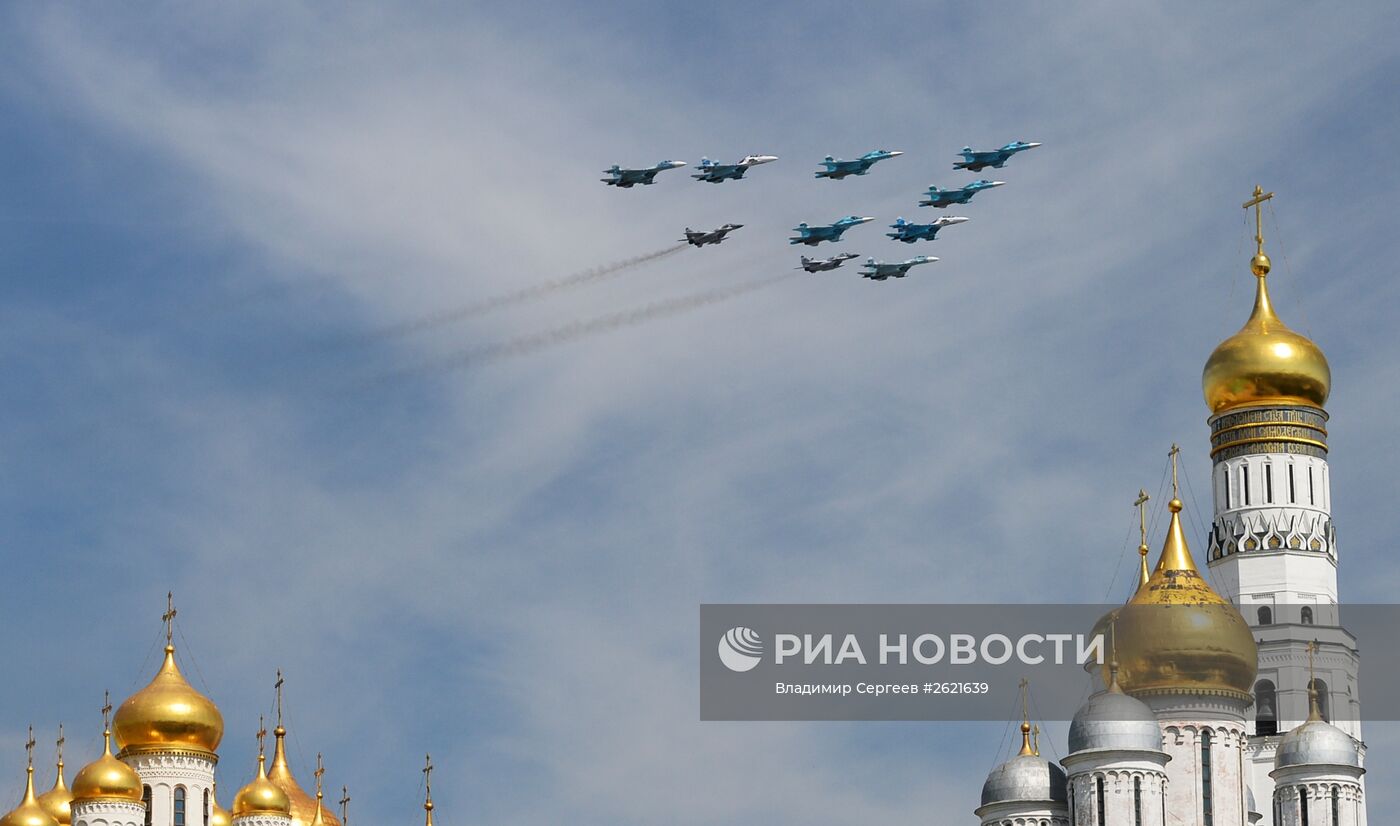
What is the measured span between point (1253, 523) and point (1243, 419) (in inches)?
104

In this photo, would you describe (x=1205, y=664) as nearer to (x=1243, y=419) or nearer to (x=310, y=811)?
(x=1243, y=419)

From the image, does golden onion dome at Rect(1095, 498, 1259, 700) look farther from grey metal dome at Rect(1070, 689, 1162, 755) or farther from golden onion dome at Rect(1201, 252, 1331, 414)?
golden onion dome at Rect(1201, 252, 1331, 414)

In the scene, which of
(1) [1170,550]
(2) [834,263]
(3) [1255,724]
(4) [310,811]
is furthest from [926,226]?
(4) [310,811]

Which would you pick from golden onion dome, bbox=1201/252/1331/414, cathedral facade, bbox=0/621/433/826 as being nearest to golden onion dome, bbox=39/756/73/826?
cathedral facade, bbox=0/621/433/826

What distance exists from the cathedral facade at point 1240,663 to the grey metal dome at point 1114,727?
30 millimetres

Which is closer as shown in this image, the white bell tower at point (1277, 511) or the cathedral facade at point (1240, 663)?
the cathedral facade at point (1240, 663)

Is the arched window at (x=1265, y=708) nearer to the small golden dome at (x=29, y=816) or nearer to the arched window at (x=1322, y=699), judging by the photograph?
the arched window at (x=1322, y=699)

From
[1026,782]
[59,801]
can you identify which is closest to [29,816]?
[59,801]

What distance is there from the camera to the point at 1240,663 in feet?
251

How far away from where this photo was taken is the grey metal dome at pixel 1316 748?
7562 cm

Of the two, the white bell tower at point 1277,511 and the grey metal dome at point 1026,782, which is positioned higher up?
the white bell tower at point 1277,511

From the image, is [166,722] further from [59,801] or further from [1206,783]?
[1206,783]

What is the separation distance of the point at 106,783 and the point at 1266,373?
Answer: 2935 cm

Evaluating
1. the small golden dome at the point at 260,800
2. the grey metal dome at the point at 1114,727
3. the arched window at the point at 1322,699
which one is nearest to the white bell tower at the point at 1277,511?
the arched window at the point at 1322,699
